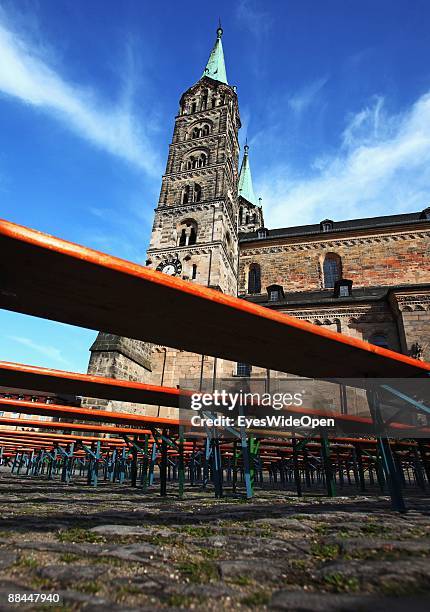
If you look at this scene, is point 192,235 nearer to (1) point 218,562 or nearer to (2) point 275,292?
(2) point 275,292

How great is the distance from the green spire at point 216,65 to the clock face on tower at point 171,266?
888 inches

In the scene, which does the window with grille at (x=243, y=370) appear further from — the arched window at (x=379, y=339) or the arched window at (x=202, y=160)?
the arched window at (x=202, y=160)

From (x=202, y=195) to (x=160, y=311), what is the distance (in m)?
25.2

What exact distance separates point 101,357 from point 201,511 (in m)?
12.6

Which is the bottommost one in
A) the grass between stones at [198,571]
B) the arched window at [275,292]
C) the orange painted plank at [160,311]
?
the grass between stones at [198,571]

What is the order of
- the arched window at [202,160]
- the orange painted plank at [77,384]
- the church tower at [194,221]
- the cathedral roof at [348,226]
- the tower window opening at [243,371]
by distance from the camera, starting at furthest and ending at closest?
1. the arched window at [202,160]
2. the cathedral roof at [348,226]
3. the tower window opening at [243,371]
4. the church tower at [194,221]
5. the orange painted plank at [77,384]

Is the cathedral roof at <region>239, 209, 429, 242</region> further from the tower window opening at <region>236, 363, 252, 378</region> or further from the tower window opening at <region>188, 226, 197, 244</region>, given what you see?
the tower window opening at <region>236, 363, 252, 378</region>

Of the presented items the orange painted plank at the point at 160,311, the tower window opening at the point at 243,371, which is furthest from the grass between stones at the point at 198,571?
the tower window opening at the point at 243,371

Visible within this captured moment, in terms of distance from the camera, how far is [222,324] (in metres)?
2.41

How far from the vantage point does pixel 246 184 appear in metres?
50.2

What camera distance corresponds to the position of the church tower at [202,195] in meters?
23.3

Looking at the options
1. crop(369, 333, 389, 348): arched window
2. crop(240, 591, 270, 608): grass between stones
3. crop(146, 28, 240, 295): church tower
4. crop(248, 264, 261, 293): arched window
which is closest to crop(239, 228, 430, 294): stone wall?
crop(248, 264, 261, 293): arched window

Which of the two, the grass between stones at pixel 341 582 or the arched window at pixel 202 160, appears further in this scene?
the arched window at pixel 202 160

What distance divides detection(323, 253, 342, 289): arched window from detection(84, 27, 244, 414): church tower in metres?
6.68
